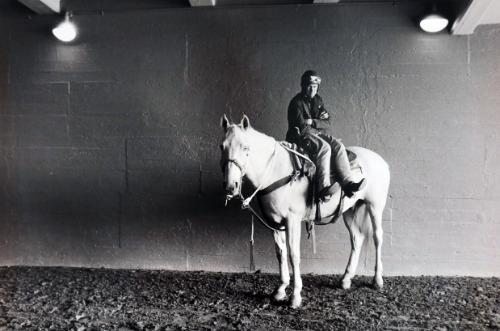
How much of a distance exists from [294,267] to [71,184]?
283 cm

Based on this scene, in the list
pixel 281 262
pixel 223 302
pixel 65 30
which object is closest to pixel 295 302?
pixel 281 262

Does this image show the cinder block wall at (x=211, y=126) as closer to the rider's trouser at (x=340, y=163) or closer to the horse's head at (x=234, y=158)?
the rider's trouser at (x=340, y=163)

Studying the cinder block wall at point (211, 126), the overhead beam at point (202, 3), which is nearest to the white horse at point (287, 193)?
the cinder block wall at point (211, 126)

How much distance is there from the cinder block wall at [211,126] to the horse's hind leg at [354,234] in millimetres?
292

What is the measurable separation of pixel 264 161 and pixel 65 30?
9.60 feet

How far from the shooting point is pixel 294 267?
3.17 metres

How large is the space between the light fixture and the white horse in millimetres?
2557

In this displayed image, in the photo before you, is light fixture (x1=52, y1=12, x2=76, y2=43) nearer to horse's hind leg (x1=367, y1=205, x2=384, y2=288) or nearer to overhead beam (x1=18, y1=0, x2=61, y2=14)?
overhead beam (x1=18, y1=0, x2=61, y2=14)

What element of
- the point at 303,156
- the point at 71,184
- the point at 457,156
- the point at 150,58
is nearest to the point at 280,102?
the point at 303,156

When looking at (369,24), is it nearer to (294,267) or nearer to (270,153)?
(270,153)

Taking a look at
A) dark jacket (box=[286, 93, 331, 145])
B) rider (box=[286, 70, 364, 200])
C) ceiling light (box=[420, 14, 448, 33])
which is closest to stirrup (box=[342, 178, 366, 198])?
rider (box=[286, 70, 364, 200])

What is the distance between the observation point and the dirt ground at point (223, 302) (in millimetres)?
2832

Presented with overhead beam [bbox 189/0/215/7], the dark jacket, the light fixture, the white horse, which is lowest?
the white horse

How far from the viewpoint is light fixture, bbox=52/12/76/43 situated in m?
4.22
